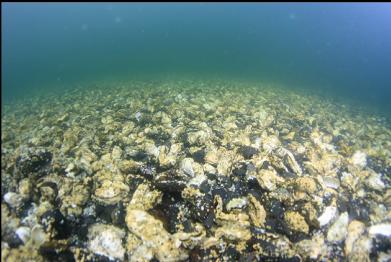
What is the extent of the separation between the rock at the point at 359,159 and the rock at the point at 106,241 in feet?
17.3

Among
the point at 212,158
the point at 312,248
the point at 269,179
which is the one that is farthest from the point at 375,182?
the point at 212,158

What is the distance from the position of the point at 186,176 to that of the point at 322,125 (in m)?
5.88

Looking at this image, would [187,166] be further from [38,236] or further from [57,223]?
[38,236]

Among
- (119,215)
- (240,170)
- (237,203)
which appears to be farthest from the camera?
(240,170)

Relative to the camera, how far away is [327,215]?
4402mm

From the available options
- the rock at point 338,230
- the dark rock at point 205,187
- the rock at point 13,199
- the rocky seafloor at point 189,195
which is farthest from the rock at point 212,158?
the rock at point 13,199

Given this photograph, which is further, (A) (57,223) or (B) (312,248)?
(A) (57,223)

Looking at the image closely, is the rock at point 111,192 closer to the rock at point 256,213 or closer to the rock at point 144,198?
the rock at point 144,198

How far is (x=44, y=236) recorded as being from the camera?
3879mm

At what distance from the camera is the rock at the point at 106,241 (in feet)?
12.2

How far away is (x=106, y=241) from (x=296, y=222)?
284cm

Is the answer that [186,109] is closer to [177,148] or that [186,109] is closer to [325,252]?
[177,148]

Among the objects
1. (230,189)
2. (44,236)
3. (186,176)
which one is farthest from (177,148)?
(44,236)

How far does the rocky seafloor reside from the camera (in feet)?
12.7
